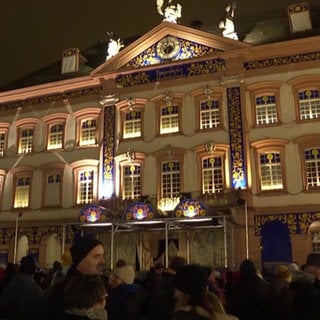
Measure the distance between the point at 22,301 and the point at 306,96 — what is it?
18.7 m

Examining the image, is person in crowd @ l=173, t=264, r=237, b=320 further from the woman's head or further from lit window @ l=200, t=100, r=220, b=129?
lit window @ l=200, t=100, r=220, b=129

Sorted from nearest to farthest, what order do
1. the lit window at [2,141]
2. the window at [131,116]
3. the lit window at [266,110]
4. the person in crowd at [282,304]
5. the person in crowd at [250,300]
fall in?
the person in crowd at [282,304] < the person in crowd at [250,300] < the lit window at [266,110] < the window at [131,116] < the lit window at [2,141]

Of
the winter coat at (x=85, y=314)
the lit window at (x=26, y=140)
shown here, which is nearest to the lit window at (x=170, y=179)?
the lit window at (x=26, y=140)

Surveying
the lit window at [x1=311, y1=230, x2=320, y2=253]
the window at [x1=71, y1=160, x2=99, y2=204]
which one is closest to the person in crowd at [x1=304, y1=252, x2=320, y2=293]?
the lit window at [x1=311, y1=230, x2=320, y2=253]

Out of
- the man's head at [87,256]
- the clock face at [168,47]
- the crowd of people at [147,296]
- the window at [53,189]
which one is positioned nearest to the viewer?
the crowd of people at [147,296]

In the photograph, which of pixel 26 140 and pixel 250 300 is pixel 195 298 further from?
pixel 26 140

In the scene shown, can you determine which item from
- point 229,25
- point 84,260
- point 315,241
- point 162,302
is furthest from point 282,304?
point 229,25

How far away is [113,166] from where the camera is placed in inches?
889

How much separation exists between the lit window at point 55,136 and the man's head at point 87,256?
2128 centimetres

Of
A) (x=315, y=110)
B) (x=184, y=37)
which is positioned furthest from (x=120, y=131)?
(x=315, y=110)

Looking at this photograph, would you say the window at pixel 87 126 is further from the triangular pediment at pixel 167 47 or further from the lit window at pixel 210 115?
the lit window at pixel 210 115

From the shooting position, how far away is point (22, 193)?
24969 mm

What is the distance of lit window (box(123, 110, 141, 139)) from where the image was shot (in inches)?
912

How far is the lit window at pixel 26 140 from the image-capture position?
25.7 meters
